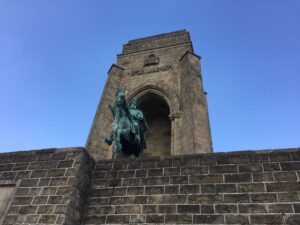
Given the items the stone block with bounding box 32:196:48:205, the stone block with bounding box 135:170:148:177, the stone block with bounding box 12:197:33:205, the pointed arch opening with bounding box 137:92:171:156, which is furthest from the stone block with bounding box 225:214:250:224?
the pointed arch opening with bounding box 137:92:171:156

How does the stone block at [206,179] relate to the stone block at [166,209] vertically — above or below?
above

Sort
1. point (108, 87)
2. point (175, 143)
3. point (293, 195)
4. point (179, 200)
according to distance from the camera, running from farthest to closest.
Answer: point (108, 87) → point (175, 143) → point (179, 200) → point (293, 195)

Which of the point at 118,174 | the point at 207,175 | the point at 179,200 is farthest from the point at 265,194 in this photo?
the point at 118,174

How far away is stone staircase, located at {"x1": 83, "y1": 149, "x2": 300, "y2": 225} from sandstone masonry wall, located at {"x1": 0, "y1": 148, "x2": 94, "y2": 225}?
401 millimetres

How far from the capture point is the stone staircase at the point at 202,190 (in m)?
4.05

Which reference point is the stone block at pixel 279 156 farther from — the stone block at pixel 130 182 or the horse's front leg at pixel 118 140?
the horse's front leg at pixel 118 140

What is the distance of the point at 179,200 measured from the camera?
175 inches

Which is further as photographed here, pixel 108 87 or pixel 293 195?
pixel 108 87

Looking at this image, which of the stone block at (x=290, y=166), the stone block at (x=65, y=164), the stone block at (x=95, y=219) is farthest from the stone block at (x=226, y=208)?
the stone block at (x=65, y=164)

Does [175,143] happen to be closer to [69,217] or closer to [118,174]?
[118,174]

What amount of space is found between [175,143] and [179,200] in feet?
20.1

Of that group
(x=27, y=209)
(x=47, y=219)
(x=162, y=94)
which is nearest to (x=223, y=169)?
(x=47, y=219)

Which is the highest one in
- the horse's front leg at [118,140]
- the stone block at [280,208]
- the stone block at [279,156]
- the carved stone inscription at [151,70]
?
the carved stone inscription at [151,70]

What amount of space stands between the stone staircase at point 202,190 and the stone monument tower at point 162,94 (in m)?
4.55
